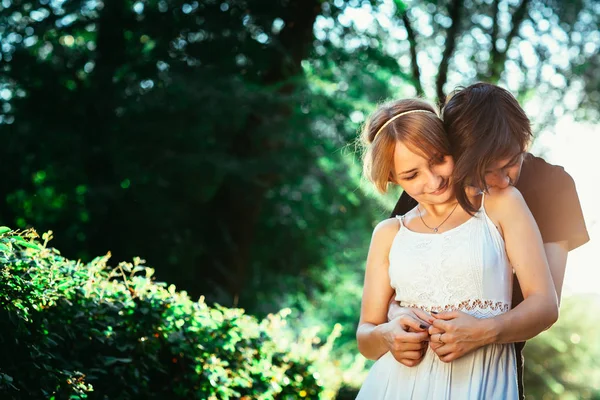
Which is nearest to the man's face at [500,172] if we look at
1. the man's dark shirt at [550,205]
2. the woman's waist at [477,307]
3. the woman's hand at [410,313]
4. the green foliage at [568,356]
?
the man's dark shirt at [550,205]

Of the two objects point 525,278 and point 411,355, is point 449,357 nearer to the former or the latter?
point 411,355

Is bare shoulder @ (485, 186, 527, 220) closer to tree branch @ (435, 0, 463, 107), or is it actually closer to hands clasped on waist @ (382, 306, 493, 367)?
hands clasped on waist @ (382, 306, 493, 367)

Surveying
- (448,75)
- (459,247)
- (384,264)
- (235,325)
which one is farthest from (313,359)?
(448,75)

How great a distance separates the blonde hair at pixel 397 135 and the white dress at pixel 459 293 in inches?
10.3

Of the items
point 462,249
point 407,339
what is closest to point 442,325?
point 407,339

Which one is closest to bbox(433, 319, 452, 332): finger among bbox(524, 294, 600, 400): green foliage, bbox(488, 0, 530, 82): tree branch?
bbox(524, 294, 600, 400): green foliage

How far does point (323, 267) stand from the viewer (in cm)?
1092

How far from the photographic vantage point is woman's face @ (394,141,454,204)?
8.69ft

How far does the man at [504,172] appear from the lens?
8.39ft

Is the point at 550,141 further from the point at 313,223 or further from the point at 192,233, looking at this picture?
the point at 192,233

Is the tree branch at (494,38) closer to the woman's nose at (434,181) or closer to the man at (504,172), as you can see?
the man at (504,172)

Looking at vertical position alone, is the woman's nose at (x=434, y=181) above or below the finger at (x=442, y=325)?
above

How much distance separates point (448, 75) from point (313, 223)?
6115 millimetres

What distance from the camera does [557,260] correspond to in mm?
2670
